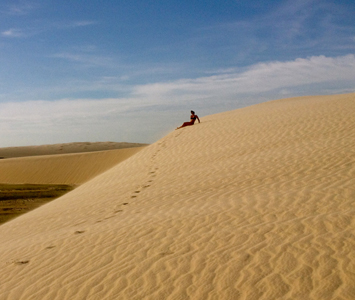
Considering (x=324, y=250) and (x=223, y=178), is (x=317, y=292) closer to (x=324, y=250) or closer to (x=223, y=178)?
(x=324, y=250)

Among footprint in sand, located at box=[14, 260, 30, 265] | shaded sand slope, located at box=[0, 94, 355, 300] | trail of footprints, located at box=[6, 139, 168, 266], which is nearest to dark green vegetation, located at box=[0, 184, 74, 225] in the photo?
shaded sand slope, located at box=[0, 94, 355, 300]

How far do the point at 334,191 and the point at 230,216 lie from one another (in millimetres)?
2122

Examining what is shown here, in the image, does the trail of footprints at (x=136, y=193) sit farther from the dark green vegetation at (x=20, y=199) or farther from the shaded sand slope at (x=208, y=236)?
the dark green vegetation at (x=20, y=199)

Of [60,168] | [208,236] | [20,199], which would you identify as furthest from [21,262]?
[60,168]

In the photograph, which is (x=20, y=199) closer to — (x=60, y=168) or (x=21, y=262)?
(x=21, y=262)

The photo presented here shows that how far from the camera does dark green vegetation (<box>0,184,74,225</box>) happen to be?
13.1 meters

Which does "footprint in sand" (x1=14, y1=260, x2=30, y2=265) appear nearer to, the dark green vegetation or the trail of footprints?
the trail of footprints

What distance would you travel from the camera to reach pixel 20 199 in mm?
15922

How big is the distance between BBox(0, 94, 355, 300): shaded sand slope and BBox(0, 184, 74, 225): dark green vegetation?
139 inches

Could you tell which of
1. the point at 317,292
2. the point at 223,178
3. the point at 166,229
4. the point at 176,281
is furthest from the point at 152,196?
the point at 317,292

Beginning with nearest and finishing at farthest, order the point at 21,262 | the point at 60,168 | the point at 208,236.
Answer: the point at 208,236 → the point at 21,262 → the point at 60,168

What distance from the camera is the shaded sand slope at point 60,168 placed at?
28.5 m

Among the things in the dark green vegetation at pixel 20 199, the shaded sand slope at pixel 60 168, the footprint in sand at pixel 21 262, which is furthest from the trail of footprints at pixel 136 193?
the shaded sand slope at pixel 60 168

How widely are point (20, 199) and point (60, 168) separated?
1486 cm
